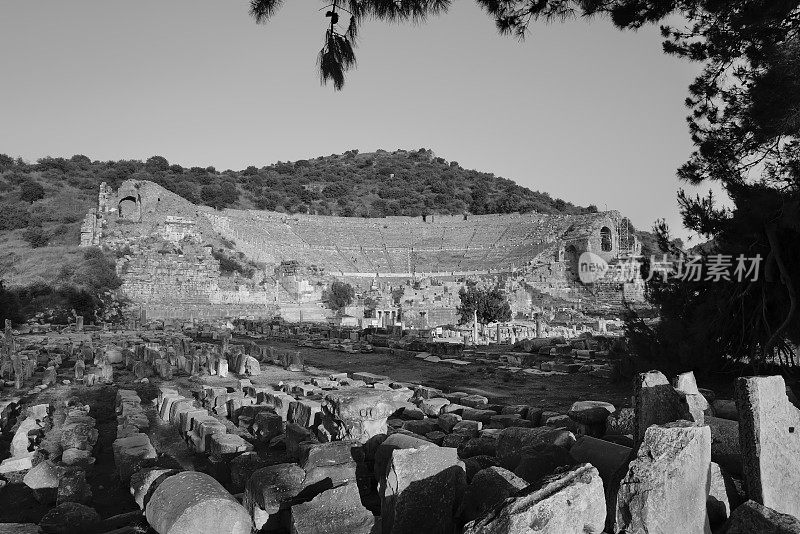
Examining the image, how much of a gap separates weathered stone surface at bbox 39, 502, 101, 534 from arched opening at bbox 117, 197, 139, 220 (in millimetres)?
46281

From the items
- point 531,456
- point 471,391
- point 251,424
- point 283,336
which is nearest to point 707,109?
point 471,391

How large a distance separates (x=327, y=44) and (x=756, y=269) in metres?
6.42

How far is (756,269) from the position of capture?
7.30 meters

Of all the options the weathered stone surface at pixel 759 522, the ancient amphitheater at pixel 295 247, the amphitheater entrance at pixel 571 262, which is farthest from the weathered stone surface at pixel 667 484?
the amphitheater entrance at pixel 571 262

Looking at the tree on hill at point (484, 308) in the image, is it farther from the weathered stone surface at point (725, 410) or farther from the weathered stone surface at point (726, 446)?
the weathered stone surface at point (726, 446)

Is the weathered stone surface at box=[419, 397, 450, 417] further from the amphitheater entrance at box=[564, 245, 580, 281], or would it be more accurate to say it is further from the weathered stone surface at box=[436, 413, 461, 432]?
the amphitheater entrance at box=[564, 245, 580, 281]

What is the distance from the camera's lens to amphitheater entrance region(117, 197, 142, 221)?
149 ft

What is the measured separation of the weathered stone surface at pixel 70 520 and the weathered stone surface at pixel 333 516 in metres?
1.63

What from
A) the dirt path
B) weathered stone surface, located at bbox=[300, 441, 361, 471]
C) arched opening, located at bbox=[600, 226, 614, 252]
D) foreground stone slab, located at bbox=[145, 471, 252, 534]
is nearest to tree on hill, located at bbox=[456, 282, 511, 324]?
the dirt path

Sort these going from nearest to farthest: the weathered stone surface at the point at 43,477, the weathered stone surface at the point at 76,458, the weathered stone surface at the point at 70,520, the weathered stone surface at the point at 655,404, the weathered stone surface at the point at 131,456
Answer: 1. the weathered stone surface at the point at 655,404
2. the weathered stone surface at the point at 70,520
3. the weathered stone surface at the point at 43,477
4. the weathered stone surface at the point at 131,456
5. the weathered stone surface at the point at 76,458

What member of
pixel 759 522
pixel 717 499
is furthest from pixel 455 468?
pixel 759 522

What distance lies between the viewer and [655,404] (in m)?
3.24

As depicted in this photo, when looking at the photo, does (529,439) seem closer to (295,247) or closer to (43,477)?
(43,477)

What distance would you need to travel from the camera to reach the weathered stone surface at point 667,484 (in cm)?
246
